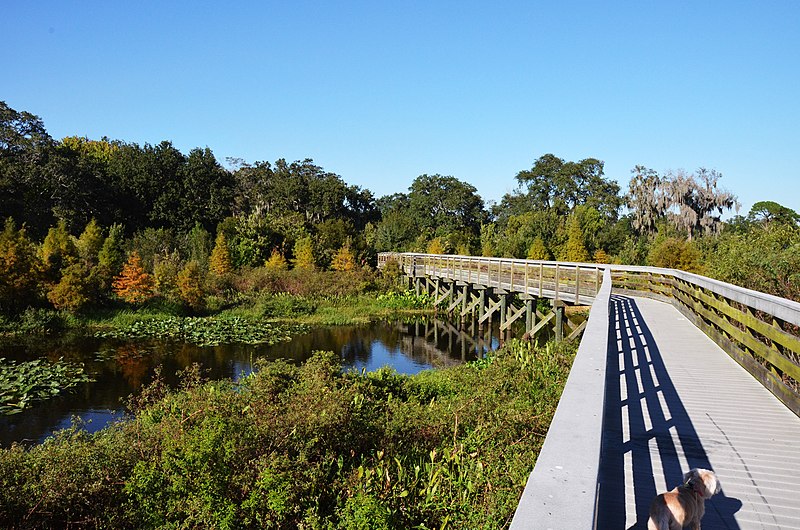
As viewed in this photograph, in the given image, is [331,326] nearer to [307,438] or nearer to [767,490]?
[307,438]

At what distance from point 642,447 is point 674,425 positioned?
0.66 meters

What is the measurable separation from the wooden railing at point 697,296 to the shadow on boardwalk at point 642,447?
0.89m

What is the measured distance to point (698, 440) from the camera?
Result: 153 inches

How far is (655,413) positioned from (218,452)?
3.70 metres

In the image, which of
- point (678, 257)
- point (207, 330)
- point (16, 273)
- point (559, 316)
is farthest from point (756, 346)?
point (16, 273)

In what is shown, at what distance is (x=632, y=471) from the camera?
3.34 metres

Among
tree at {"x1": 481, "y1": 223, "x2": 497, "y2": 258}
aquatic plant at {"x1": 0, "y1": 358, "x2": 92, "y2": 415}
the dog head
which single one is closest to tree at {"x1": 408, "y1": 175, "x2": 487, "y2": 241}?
tree at {"x1": 481, "y1": 223, "x2": 497, "y2": 258}

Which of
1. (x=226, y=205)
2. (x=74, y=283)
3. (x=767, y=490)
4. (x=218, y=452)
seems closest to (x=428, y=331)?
(x=74, y=283)

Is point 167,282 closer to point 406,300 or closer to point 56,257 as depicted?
point 56,257

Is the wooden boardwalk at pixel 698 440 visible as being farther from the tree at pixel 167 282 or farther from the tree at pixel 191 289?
the tree at pixel 167 282

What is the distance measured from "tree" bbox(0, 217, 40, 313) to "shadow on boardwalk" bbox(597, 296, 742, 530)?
2166cm

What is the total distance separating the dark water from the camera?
1099 cm

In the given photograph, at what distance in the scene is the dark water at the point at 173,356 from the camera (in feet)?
36.1

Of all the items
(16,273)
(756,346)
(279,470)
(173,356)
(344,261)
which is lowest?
(173,356)
